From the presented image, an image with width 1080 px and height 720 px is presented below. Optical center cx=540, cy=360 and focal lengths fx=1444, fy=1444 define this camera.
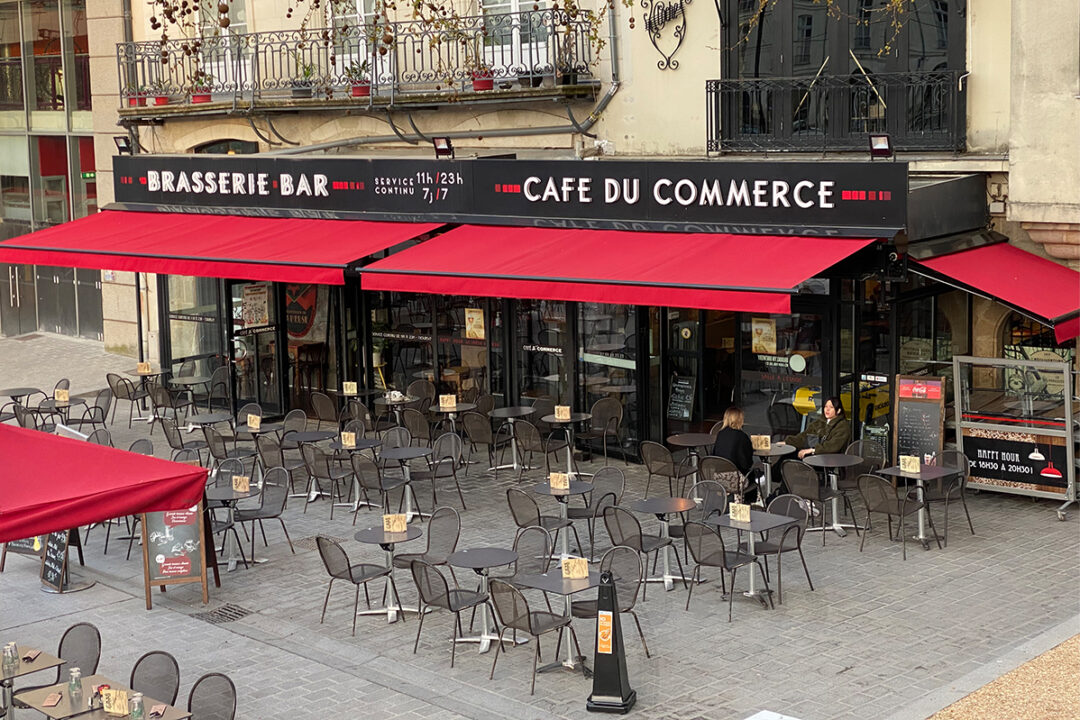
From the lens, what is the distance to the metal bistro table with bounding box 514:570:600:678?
35.4 feet

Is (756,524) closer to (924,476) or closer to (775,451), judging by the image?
(924,476)

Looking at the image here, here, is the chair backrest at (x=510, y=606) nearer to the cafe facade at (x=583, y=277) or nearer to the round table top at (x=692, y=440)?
the cafe facade at (x=583, y=277)

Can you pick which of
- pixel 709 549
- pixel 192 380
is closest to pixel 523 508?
pixel 709 549

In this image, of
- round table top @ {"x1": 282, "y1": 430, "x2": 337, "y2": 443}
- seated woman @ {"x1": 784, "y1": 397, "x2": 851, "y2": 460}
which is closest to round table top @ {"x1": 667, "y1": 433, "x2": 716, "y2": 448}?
seated woman @ {"x1": 784, "y1": 397, "x2": 851, "y2": 460}

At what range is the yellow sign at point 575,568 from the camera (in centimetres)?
1087

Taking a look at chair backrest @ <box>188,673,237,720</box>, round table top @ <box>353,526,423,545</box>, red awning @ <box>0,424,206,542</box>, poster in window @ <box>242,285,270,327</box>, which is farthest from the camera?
poster in window @ <box>242,285,270,327</box>

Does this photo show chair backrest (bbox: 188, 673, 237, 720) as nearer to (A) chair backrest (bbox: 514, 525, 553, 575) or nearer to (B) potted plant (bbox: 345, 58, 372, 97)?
(A) chair backrest (bbox: 514, 525, 553, 575)

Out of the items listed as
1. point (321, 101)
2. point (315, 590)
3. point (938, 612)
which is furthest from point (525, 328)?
point (938, 612)

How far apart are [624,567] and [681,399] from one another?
6552mm

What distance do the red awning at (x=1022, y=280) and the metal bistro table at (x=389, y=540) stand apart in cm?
625

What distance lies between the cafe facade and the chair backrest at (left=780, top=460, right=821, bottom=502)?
1597mm

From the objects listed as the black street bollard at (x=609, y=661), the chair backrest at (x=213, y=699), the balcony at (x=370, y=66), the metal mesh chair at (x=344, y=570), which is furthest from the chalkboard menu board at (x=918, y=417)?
the chair backrest at (x=213, y=699)

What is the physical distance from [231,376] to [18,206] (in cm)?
1116

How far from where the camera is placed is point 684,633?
1187 cm
